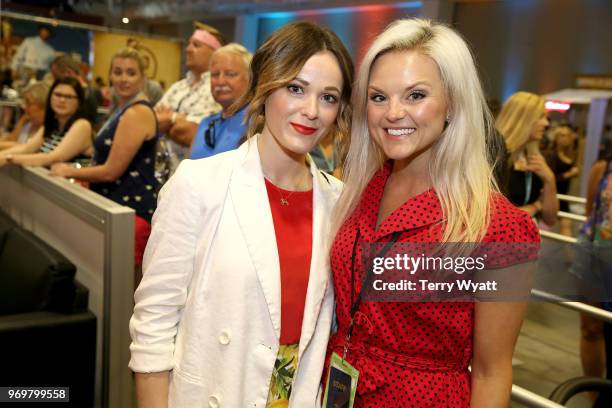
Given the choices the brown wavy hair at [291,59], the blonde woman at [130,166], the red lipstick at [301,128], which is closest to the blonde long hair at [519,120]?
the blonde woman at [130,166]

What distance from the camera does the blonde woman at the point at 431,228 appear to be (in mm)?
1328

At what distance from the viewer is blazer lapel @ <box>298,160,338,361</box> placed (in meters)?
1.50

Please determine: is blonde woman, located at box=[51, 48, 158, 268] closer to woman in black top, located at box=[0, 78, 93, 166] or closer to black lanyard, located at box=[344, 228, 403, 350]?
woman in black top, located at box=[0, 78, 93, 166]

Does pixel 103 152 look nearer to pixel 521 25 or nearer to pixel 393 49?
pixel 393 49

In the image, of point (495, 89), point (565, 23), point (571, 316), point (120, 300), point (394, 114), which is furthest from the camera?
point (495, 89)

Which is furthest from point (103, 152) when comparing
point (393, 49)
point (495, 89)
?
point (495, 89)

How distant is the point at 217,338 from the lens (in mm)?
1488

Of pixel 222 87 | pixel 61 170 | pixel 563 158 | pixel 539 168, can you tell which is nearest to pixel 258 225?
pixel 222 87

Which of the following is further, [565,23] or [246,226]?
[565,23]

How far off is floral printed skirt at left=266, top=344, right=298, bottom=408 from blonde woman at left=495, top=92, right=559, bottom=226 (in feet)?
7.11

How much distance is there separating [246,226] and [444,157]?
49 cm

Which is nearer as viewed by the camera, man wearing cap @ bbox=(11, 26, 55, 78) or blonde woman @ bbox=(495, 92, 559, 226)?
blonde woman @ bbox=(495, 92, 559, 226)

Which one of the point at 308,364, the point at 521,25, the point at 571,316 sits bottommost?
the point at 571,316

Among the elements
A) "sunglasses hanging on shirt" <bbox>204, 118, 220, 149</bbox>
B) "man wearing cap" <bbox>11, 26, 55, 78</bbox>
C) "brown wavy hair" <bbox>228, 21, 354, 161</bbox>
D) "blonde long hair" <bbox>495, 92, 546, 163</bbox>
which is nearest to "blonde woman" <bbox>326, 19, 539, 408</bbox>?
"brown wavy hair" <bbox>228, 21, 354, 161</bbox>
